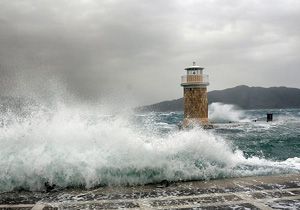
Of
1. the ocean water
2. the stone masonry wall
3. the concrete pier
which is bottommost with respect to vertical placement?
the concrete pier

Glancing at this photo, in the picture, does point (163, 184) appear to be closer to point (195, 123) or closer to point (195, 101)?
point (195, 123)

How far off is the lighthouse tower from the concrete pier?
62.2ft

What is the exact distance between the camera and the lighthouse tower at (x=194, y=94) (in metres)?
26.6

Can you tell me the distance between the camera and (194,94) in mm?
26812

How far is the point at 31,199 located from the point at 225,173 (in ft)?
14.5

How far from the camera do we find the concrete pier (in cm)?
605

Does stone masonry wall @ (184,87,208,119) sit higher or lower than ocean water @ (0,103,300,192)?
higher

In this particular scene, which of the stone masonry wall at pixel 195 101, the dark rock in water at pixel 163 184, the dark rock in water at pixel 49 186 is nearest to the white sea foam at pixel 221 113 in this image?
the stone masonry wall at pixel 195 101

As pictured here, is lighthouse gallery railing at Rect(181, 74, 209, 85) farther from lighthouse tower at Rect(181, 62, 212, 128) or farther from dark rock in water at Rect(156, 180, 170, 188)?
dark rock in water at Rect(156, 180, 170, 188)

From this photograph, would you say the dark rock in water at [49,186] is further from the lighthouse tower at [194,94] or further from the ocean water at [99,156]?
the lighthouse tower at [194,94]

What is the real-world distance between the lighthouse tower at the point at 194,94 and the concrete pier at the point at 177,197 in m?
19.0

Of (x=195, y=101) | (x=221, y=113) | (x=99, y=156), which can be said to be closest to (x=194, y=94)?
(x=195, y=101)

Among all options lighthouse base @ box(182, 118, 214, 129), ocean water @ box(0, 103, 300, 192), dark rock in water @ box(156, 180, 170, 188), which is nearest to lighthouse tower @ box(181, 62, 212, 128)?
lighthouse base @ box(182, 118, 214, 129)

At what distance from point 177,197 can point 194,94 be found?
20.6 m
